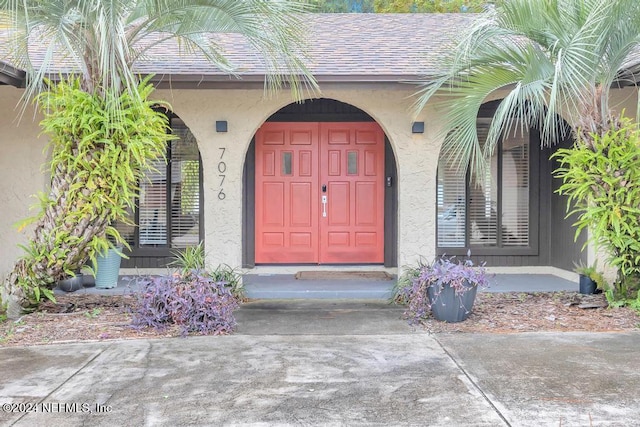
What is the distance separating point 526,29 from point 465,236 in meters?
3.99

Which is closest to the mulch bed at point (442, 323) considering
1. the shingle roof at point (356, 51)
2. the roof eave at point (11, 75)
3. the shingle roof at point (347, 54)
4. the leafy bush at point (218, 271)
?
the leafy bush at point (218, 271)

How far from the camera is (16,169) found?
7.66 metres

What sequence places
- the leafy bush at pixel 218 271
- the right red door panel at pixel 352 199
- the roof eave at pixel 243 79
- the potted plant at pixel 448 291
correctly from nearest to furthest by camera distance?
the potted plant at pixel 448 291 < the leafy bush at pixel 218 271 < the roof eave at pixel 243 79 < the right red door panel at pixel 352 199

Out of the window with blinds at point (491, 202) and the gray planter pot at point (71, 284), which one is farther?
the window with blinds at point (491, 202)

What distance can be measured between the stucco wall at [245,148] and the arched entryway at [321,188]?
57.7 inches

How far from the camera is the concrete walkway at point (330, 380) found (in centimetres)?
347

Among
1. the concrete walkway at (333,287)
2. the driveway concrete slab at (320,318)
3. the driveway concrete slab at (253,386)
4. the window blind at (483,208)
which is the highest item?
the window blind at (483,208)

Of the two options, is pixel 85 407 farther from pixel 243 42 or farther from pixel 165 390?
pixel 243 42

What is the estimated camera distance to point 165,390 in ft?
12.9

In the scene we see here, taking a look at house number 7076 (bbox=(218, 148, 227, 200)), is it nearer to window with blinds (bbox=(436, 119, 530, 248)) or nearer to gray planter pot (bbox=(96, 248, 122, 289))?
gray planter pot (bbox=(96, 248, 122, 289))

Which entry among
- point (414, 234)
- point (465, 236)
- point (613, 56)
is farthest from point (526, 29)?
point (465, 236)

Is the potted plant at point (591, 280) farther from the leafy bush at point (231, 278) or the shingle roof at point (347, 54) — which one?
the leafy bush at point (231, 278)

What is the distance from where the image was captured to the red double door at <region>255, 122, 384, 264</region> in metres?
9.09

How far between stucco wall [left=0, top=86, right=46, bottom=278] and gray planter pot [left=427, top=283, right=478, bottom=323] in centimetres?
580
